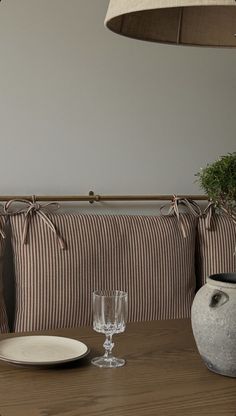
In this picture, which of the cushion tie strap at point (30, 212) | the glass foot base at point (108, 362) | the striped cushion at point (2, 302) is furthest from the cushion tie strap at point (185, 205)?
the glass foot base at point (108, 362)

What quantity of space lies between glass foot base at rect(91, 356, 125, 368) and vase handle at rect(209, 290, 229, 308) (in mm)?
231

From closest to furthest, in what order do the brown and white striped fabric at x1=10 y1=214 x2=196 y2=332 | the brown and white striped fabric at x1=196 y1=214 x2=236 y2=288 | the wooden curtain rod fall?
the brown and white striped fabric at x1=10 y1=214 x2=196 y2=332 → the wooden curtain rod → the brown and white striped fabric at x1=196 y1=214 x2=236 y2=288

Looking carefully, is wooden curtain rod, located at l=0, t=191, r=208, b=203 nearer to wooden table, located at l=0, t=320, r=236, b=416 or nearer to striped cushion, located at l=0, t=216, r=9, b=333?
striped cushion, located at l=0, t=216, r=9, b=333

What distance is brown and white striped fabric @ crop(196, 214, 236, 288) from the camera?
235 centimetres

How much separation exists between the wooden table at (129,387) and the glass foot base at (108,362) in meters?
0.01

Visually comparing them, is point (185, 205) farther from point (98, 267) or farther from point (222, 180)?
point (222, 180)

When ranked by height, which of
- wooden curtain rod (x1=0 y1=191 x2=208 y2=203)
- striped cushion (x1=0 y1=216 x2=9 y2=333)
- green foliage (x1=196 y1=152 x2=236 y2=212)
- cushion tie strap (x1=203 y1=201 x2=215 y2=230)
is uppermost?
green foliage (x1=196 y1=152 x2=236 y2=212)

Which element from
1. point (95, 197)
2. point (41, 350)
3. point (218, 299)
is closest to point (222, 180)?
point (218, 299)

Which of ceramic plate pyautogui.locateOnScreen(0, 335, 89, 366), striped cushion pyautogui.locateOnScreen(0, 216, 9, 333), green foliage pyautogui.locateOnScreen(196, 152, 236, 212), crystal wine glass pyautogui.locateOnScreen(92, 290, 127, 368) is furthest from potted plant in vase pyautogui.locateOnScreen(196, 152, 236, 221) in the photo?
striped cushion pyautogui.locateOnScreen(0, 216, 9, 333)

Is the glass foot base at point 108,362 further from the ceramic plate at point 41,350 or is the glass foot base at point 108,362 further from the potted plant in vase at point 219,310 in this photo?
the potted plant in vase at point 219,310

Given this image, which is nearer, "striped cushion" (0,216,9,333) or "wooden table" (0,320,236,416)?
"wooden table" (0,320,236,416)

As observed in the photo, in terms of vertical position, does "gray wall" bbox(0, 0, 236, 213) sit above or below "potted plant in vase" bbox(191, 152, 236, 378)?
above

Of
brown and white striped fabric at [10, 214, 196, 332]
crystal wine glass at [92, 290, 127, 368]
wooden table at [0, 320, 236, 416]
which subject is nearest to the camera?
wooden table at [0, 320, 236, 416]

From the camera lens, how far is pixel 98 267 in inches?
85.7
